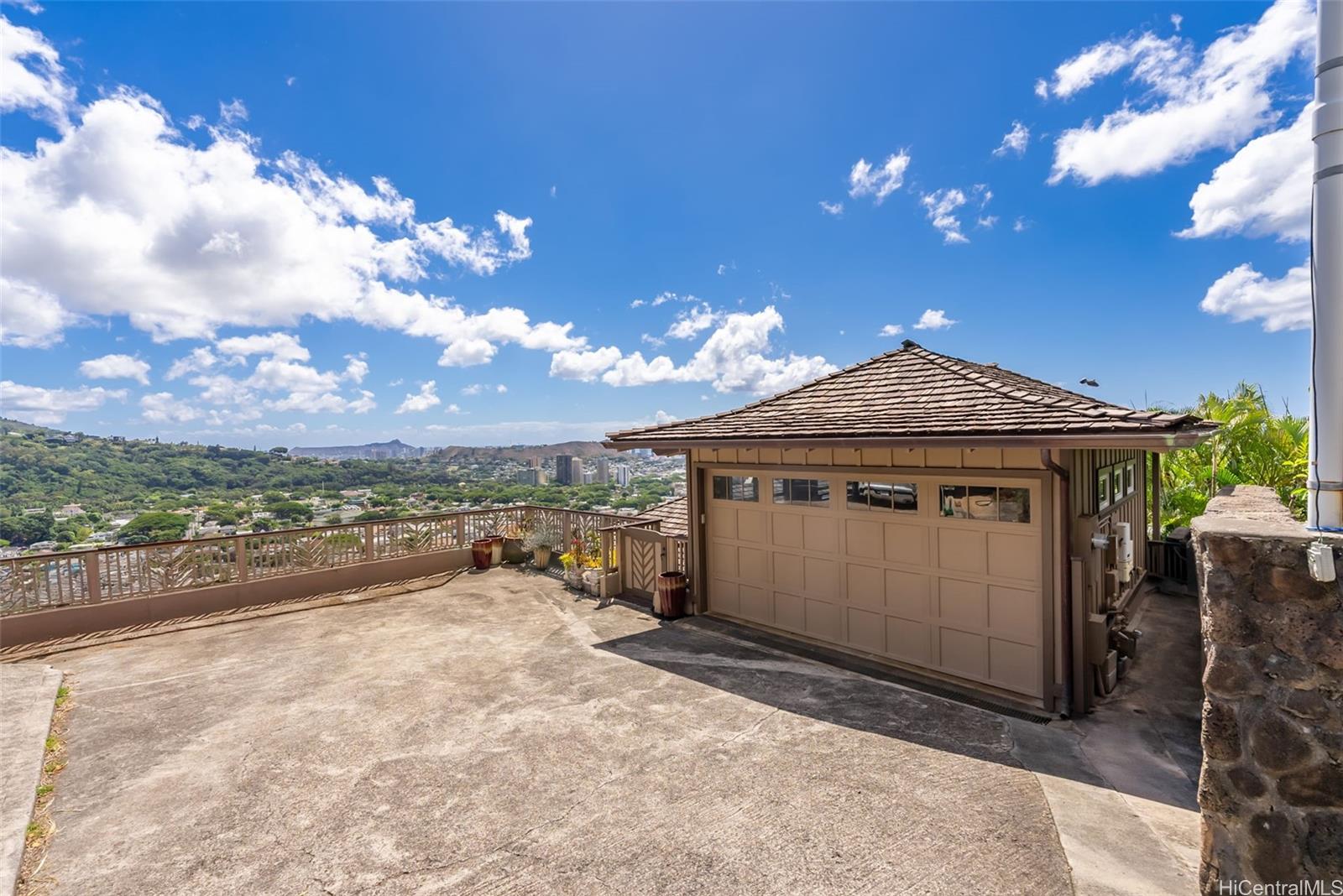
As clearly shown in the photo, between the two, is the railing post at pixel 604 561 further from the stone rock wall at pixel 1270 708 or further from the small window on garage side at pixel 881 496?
the stone rock wall at pixel 1270 708

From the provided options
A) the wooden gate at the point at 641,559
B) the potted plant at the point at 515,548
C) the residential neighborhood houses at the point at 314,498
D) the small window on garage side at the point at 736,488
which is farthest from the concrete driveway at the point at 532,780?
the potted plant at the point at 515,548

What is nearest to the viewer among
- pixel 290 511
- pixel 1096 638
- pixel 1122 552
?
pixel 1096 638

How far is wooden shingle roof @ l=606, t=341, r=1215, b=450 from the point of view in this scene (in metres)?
4.34

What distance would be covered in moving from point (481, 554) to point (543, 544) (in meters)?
1.30

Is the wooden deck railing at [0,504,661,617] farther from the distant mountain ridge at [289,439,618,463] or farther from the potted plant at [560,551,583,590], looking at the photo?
the distant mountain ridge at [289,439,618,463]

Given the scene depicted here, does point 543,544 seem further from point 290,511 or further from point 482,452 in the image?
A: point 482,452

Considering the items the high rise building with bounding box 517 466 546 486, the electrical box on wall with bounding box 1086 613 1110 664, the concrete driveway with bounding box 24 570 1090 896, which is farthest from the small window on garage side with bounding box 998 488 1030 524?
the high rise building with bounding box 517 466 546 486

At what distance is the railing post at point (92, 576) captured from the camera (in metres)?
7.27

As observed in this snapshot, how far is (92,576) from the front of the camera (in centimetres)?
729

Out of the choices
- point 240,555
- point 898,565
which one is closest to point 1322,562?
point 898,565

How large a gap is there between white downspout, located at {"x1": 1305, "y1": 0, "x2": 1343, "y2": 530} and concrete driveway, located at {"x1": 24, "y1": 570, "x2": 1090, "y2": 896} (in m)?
2.29

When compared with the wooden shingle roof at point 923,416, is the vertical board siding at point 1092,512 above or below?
below

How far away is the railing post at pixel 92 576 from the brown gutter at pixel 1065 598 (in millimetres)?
11521

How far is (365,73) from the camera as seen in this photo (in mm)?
9820
